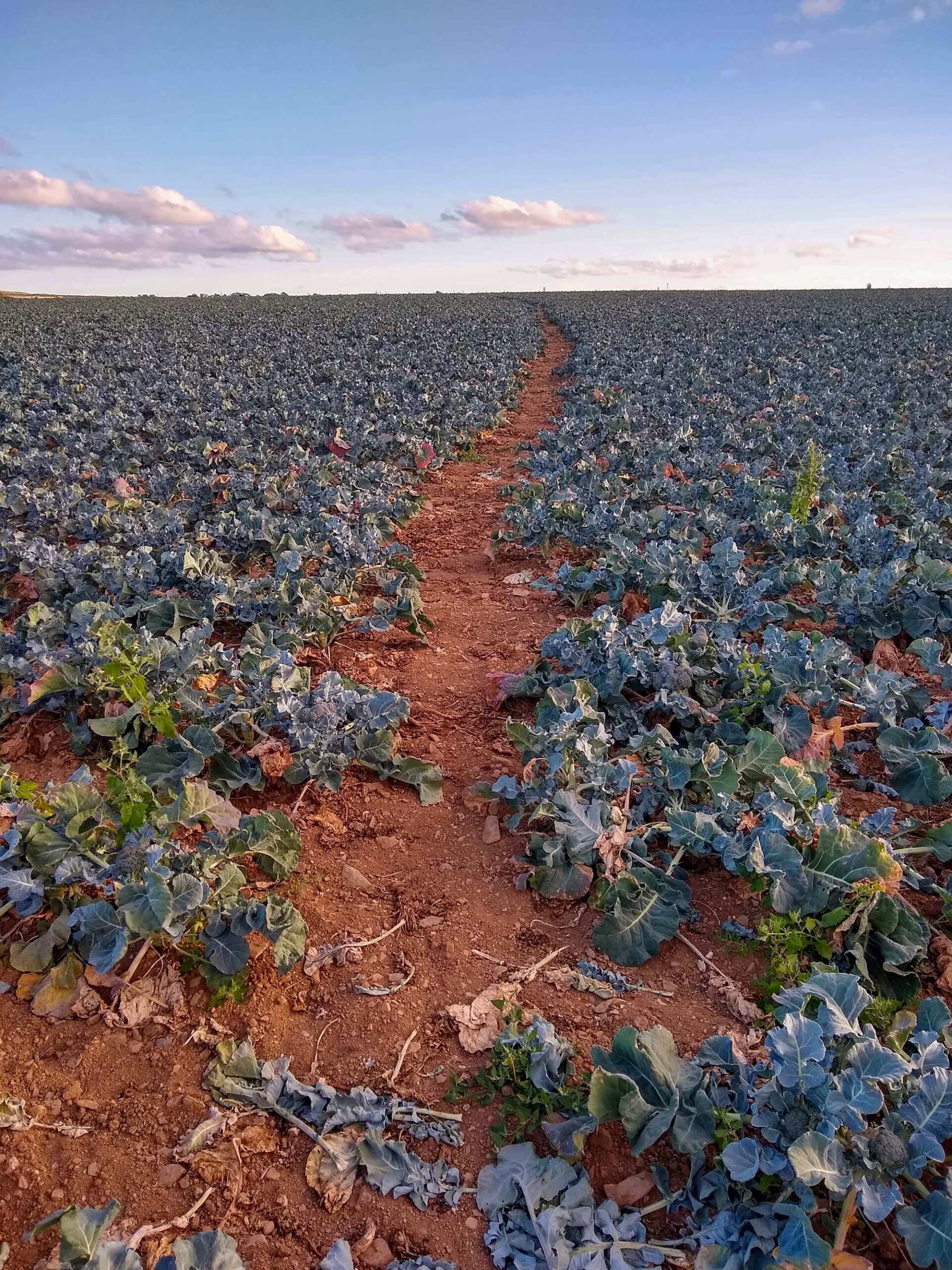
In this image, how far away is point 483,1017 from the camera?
2.83 m

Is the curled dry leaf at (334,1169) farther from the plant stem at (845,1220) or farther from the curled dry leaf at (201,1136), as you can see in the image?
the plant stem at (845,1220)

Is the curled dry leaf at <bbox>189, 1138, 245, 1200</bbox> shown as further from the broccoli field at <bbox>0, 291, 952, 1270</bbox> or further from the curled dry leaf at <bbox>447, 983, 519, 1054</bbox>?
the curled dry leaf at <bbox>447, 983, 519, 1054</bbox>

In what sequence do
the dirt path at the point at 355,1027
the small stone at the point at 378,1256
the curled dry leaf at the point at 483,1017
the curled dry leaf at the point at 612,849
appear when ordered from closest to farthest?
1. the small stone at the point at 378,1256
2. the dirt path at the point at 355,1027
3. the curled dry leaf at the point at 483,1017
4. the curled dry leaf at the point at 612,849

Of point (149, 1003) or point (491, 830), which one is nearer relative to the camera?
point (149, 1003)

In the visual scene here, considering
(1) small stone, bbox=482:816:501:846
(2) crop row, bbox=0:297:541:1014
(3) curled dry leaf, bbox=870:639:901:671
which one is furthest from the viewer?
(3) curled dry leaf, bbox=870:639:901:671

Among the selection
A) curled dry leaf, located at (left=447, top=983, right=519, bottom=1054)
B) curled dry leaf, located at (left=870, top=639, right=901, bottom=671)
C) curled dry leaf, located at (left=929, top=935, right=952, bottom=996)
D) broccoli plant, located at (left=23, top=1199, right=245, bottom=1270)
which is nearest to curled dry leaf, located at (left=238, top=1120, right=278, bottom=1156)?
broccoli plant, located at (left=23, top=1199, right=245, bottom=1270)

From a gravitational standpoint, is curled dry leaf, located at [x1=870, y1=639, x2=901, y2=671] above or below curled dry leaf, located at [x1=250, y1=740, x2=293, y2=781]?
above

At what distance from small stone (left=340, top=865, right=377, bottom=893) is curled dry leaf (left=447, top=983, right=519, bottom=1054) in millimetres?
799

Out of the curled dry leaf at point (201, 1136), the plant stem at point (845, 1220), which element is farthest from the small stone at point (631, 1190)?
the curled dry leaf at point (201, 1136)

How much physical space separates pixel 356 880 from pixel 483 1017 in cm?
98

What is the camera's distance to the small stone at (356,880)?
354 cm

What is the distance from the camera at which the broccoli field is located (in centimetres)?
217

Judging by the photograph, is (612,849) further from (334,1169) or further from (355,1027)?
(334,1169)

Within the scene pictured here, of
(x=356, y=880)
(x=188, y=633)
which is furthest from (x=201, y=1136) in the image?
(x=188, y=633)
